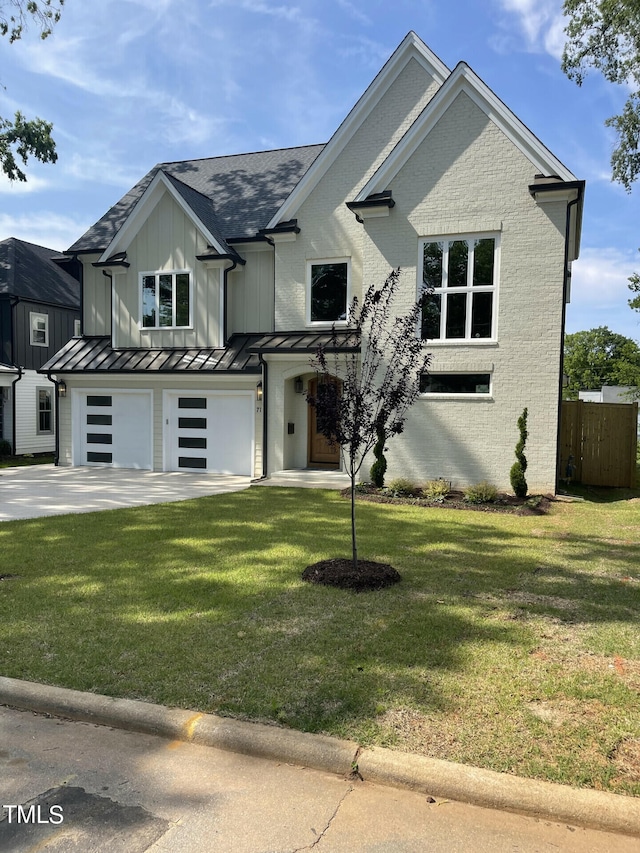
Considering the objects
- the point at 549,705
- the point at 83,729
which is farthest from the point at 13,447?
the point at 549,705

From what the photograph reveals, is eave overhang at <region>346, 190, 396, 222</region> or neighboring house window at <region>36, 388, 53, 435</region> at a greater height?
eave overhang at <region>346, 190, 396, 222</region>

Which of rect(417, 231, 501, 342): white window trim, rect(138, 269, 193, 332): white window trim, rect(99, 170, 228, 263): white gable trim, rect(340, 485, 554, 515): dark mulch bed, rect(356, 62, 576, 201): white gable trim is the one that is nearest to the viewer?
rect(340, 485, 554, 515): dark mulch bed

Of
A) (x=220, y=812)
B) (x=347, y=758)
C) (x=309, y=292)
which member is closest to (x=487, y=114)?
(x=309, y=292)

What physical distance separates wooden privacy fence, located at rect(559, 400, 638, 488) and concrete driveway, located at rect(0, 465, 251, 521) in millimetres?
8262

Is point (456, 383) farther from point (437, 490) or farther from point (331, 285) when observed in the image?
point (331, 285)

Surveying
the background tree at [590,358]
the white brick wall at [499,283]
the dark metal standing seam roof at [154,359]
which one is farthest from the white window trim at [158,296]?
the background tree at [590,358]

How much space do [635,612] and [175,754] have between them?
171 inches

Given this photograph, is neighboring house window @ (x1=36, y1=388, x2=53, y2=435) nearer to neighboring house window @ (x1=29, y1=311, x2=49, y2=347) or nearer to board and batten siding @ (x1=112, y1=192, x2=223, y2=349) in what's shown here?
neighboring house window @ (x1=29, y1=311, x2=49, y2=347)

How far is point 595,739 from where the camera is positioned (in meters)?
Answer: 3.41

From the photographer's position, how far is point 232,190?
19.1 m

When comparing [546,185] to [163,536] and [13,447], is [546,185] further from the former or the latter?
[13,447]

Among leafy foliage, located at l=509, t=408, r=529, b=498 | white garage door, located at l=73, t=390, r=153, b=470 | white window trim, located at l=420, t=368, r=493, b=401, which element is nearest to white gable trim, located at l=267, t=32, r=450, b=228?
white window trim, located at l=420, t=368, r=493, b=401

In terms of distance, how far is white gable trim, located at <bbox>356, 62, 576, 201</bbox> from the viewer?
12.4 metres

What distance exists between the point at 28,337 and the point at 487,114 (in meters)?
18.2
